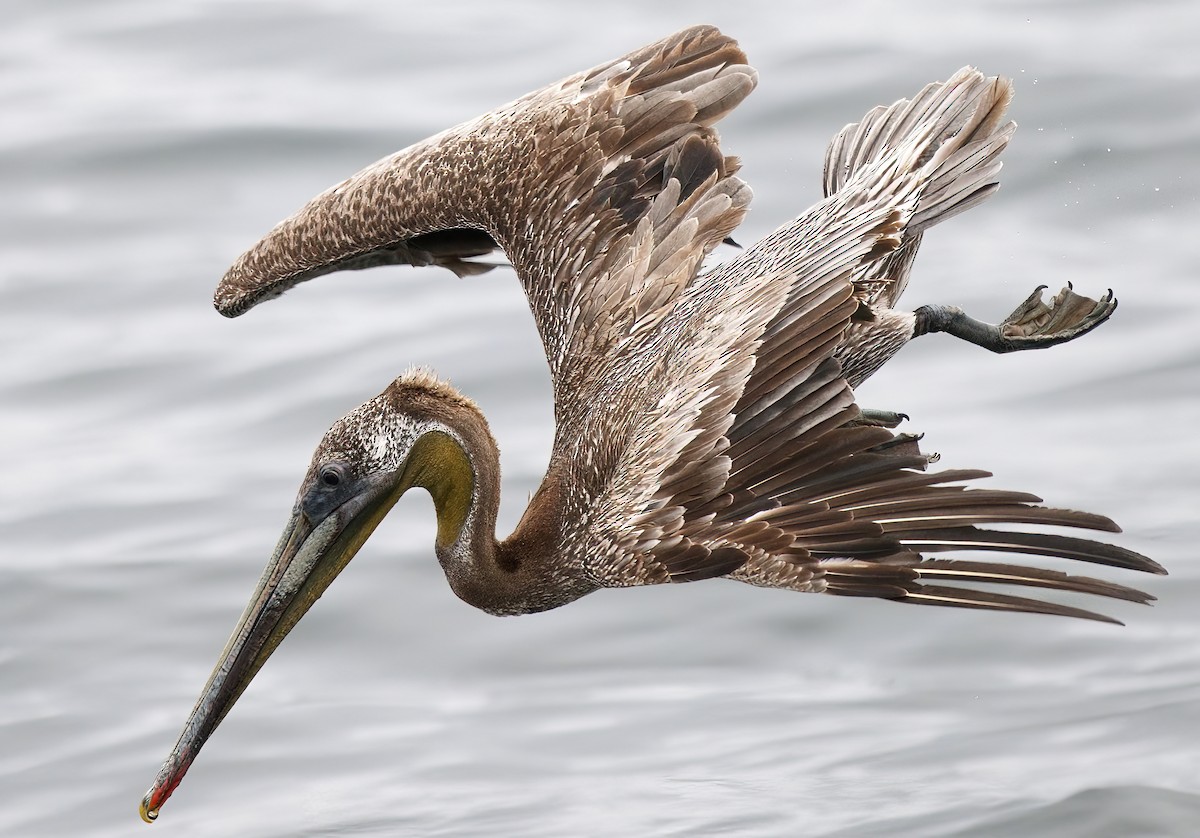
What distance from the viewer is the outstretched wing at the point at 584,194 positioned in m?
7.20

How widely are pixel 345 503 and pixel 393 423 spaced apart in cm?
30

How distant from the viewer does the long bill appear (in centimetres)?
709

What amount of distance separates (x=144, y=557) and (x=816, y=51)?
6.00 metres

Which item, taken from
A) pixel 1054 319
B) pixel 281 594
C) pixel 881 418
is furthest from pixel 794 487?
pixel 1054 319

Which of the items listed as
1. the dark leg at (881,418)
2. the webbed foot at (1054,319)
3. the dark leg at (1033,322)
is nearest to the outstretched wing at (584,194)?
the dark leg at (881,418)

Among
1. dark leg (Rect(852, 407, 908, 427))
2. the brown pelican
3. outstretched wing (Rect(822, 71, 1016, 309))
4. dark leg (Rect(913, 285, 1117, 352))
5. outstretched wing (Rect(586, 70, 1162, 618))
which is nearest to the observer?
outstretched wing (Rect(586, 70, 1162, 618))

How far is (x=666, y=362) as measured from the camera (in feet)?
22.2

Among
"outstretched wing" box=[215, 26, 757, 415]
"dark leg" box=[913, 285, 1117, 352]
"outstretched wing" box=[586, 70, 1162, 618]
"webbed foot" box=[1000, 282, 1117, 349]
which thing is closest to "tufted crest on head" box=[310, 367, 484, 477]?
"outstretched wing" box=[215, 26, 757, 415]

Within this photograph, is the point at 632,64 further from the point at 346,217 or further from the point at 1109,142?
the point at 1109,142

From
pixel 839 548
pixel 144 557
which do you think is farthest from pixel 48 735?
pixel 839 548

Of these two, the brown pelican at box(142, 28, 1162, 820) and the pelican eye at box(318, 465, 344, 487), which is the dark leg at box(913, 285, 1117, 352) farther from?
the pelican eye at box(318, 465, 344, 487)

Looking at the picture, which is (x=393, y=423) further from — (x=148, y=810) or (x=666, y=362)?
(x=148, y=810)

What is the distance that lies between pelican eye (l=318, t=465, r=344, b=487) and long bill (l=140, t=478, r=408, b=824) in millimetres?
79

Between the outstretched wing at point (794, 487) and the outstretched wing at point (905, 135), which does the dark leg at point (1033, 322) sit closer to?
the outstretched wing at point (905, 135)
